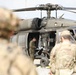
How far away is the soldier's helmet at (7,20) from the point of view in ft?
8.00

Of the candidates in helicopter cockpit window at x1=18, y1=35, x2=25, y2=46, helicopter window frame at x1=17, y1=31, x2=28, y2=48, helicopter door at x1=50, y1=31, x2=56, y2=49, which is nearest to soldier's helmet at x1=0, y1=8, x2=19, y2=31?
helicopter door at x1=50, y1=31, x2=56, y2=49

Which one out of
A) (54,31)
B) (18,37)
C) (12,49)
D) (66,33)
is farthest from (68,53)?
(18,37)

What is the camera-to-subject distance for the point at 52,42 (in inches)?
720

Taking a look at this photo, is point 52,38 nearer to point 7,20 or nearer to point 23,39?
point 23,39

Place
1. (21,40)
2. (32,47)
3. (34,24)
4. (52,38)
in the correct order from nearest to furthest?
(52,38) → (32,47) → (34,24) → (21,40)

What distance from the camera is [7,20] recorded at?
2.45m

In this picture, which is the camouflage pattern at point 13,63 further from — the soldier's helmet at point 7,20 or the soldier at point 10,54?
the soldier's helmet at point 7,20

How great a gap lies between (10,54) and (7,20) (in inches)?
9.4

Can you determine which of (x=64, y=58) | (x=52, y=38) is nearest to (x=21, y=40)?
(x=52, y=38)

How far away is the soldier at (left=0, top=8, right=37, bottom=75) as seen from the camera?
2.36 metres

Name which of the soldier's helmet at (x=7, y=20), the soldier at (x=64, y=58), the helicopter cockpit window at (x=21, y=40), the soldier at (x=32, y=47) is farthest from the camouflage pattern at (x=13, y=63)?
the helicopter cockpit window at (x=21, y=40)

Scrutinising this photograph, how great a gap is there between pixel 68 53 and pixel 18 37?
14895 millimetres

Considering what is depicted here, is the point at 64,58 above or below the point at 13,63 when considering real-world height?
below

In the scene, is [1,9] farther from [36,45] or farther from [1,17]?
[36,45]
